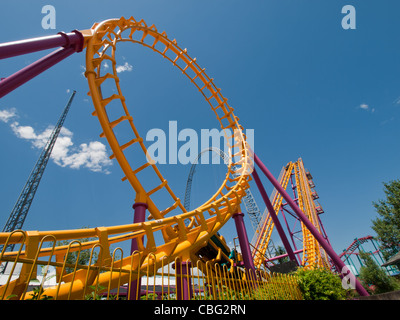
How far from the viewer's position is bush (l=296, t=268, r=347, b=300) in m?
6.29

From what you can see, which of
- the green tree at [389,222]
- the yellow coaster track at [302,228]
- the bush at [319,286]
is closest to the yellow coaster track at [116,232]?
the bush at [319,286]

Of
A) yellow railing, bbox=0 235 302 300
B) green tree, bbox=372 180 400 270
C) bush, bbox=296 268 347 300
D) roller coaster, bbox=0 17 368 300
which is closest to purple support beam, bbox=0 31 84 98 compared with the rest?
roller coaster, bbox=0 17 368 300

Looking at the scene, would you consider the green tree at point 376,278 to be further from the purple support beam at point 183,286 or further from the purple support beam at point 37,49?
the purple support beam at point 37,49

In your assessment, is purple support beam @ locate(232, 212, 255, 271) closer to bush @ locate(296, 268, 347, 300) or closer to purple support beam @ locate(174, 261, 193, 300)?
bush @ locate(296, 268, 347, 300)

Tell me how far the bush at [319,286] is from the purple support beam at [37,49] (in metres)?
8.10

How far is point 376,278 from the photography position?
17125 mm

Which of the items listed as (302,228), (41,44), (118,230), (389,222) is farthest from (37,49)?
(389,222)

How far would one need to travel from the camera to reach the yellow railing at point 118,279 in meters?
1.97
